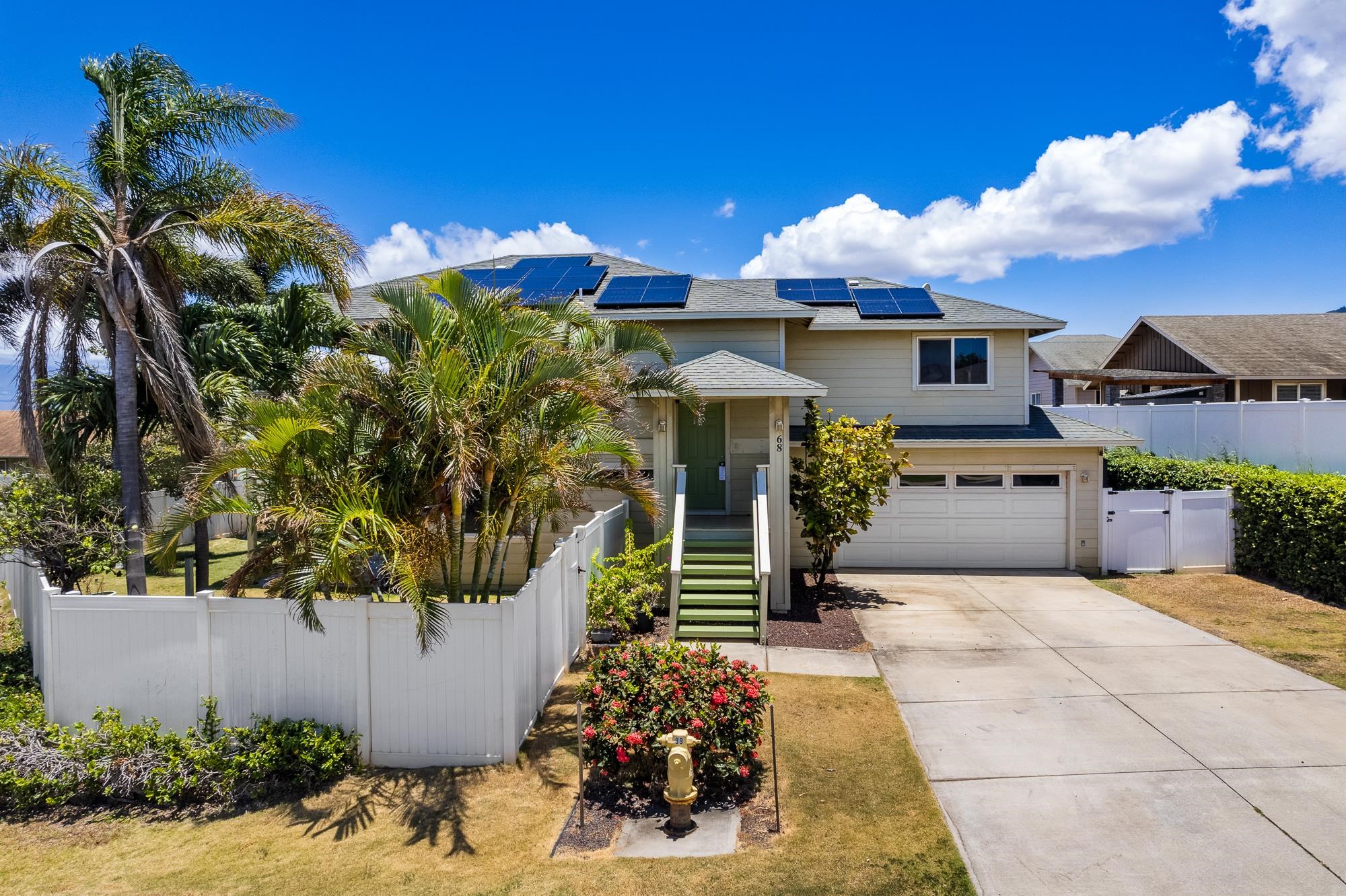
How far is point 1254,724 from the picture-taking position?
7.09m

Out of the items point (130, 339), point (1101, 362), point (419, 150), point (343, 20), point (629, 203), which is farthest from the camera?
point (1101, 362)

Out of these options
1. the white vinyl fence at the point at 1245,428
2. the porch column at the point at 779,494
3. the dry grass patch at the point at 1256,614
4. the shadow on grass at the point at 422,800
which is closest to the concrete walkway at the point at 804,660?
the porch column at the point at 779,494

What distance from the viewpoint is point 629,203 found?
787 inches

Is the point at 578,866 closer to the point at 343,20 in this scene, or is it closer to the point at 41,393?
the point at 41,393

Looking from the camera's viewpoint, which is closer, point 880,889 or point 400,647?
point 880,889

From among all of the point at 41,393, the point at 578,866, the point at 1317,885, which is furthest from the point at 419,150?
the point at 1317,885

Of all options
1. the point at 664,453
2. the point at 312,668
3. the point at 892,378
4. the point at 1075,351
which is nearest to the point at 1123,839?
the point at 312,668

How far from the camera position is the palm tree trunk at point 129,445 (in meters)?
8.56

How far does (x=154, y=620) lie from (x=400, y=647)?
225 centimetres

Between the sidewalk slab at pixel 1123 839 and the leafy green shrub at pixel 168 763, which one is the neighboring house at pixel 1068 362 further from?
the leafy green shrub at pixel 168 763

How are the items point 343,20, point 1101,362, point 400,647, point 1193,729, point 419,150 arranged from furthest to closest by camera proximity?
Result: point 1101,362, point 419,150, point 343,20, point 1193,729, point 400,647

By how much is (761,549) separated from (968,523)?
20.7 feet

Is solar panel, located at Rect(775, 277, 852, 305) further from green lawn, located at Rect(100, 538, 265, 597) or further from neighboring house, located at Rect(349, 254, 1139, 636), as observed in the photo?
green lawn, located at Rect(100, 538, 265, 597)

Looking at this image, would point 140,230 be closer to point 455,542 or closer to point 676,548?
point 455,542
